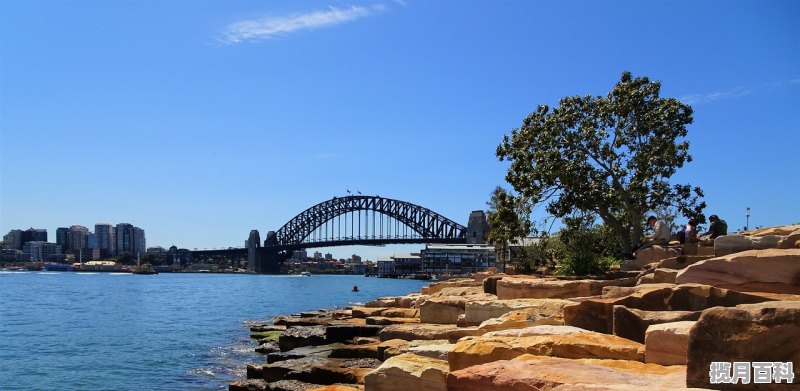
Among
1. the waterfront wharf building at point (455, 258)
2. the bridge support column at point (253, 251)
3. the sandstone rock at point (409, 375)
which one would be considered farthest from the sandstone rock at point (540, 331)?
the bridge support column at point (253, 251)

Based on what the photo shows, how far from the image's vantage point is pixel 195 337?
100ft

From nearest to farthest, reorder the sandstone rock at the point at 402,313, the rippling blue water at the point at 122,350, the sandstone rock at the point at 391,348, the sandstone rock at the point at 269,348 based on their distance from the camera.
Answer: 1. the sandstone rock at the point at 391,348
2. the rippling blue water at the point at 122,350
3. the sandstone rock at the point at 402,313
4. the sandstone rock at the point at 269,348

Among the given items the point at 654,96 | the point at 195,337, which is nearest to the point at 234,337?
the point at 195,337

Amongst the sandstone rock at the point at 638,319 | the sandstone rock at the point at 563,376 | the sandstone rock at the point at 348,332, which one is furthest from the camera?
the sandstone rock at the point at 348,332

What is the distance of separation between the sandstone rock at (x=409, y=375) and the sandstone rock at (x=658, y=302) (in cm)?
189

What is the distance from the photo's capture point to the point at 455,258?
518 ft

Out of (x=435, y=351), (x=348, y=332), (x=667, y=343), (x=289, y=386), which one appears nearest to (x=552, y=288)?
(x=435, y=351)

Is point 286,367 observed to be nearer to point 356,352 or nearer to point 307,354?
point 356,352

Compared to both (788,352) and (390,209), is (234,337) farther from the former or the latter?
(390,209)

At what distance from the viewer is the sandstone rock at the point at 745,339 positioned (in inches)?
225

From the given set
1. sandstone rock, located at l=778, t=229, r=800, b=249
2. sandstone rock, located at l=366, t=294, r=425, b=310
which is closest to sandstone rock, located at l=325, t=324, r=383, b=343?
sandstone rock, located at l=366, t=294, r=425, b=310

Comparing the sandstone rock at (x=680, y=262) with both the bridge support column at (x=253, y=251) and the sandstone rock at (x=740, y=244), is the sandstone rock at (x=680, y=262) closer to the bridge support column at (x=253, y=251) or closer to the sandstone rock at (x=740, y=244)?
the sandstone rock at (x=740, y=244)

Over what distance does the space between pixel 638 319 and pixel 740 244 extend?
4.08 meters

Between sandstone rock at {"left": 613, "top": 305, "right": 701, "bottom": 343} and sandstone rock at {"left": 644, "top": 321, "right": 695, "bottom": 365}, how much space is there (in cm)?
47
